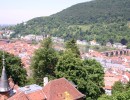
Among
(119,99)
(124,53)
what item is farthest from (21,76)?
(124,53)

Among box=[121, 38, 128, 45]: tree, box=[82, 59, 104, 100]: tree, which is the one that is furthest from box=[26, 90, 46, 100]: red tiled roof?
box=[121, 38, 128, 45]: tree

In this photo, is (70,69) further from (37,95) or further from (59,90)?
(37,95)

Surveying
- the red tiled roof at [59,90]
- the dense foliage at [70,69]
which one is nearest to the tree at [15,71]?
the dense foliage at [70,69]

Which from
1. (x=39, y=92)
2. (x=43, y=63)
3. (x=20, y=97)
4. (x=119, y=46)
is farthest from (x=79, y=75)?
(x=119, y=46)

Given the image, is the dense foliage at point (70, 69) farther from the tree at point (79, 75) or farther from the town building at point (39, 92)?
the town building at point (39, 92)

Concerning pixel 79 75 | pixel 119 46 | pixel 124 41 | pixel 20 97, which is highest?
pixel 20 97

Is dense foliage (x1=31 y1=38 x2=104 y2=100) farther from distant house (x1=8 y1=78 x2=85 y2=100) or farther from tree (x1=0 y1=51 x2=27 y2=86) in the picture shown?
distant house (x1=8 y1=78 x2=85 y2=100)

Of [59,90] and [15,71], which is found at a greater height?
[59,90]
